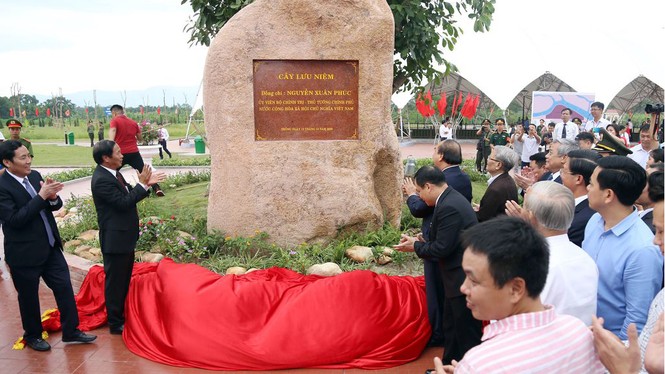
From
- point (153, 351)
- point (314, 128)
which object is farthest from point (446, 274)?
point (314, 128)

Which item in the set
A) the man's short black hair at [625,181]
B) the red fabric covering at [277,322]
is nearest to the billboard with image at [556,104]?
the red fabric covering at [277,322]

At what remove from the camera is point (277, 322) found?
162 inches

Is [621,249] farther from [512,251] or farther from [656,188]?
[512,251]

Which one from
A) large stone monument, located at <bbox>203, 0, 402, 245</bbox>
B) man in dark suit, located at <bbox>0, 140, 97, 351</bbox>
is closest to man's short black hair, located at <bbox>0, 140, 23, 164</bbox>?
man in dark suit, located at <bbox>0, 140, 97, 351</bbox>

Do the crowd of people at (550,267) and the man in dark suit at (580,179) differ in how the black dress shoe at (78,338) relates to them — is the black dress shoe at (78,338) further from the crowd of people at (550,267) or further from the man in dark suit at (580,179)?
the man in dark suit at (580,179)

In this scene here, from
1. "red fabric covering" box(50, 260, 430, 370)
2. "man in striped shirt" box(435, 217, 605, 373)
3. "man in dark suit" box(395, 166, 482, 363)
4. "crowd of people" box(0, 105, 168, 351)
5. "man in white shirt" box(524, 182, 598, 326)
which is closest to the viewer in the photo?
"man in striped shirt" box(435, 217, 605, 373)

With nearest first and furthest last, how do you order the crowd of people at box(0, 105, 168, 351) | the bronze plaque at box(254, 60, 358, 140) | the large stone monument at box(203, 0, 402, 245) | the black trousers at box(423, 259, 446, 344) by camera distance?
1. the crowd of people at box(0, 105, 168, 351)
2. the black trousers at box(423, 259, 446, 344)
3. the large stone monument at box(203, 0, 402, 245)
4. the bronze plaque at box(254, 60, 358, 140)

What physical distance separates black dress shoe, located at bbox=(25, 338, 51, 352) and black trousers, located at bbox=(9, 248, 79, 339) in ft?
0.12

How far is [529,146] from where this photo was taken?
11.6 meters

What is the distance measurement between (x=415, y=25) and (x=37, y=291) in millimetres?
6387

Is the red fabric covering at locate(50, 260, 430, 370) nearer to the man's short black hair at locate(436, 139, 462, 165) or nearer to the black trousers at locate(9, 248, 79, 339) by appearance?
the black trousers at locate(9, 248, 79, 339)

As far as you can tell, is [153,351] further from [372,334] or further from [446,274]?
[446,274]

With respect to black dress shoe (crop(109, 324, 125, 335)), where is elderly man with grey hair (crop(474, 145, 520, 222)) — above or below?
above

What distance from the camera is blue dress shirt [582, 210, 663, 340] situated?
2512mm
